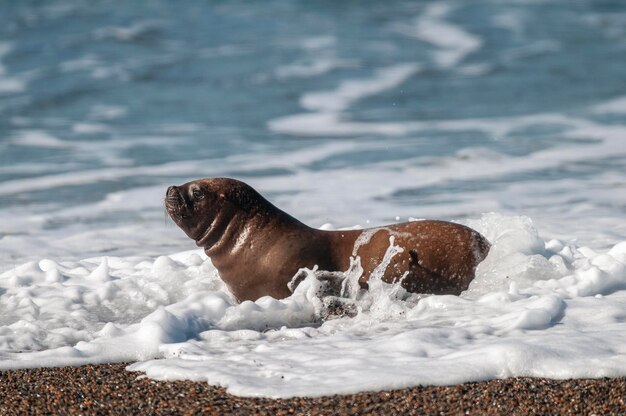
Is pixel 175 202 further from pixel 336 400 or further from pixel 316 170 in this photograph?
pixel 316 170

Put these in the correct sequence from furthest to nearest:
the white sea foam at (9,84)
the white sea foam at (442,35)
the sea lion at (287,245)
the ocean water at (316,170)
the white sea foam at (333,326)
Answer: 1. the white sea foam at (442,35)
2. the white sea foam at (9,84)
3. the sea lion at (287,245)
4. the ocean water at (316,170)
5. the white sea foam at (333,326)

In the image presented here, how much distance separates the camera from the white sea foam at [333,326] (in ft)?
15.9

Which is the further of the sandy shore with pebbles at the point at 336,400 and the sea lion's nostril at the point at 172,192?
the sea lion's nostril at the point at 172,192

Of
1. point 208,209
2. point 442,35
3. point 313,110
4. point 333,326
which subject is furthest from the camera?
point 442,35

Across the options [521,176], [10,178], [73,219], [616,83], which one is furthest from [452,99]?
[73,219]

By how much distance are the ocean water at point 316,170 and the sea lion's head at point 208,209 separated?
39cm

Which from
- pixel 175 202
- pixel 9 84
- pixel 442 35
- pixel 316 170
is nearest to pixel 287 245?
pixel 175 202

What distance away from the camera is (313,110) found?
1797 centimetres

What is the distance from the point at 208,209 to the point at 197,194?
4.4 inches

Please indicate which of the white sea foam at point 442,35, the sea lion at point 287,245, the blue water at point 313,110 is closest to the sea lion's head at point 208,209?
the sea lion at point 287,245

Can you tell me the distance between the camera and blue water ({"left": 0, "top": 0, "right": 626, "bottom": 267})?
11.2 m

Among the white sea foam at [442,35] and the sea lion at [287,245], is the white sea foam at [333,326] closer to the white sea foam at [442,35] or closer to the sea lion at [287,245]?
the sea lion at [287,245]

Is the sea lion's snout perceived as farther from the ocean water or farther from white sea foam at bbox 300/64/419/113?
white sea foam at bbox 300/64/419/113

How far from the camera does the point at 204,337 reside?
5812mm
